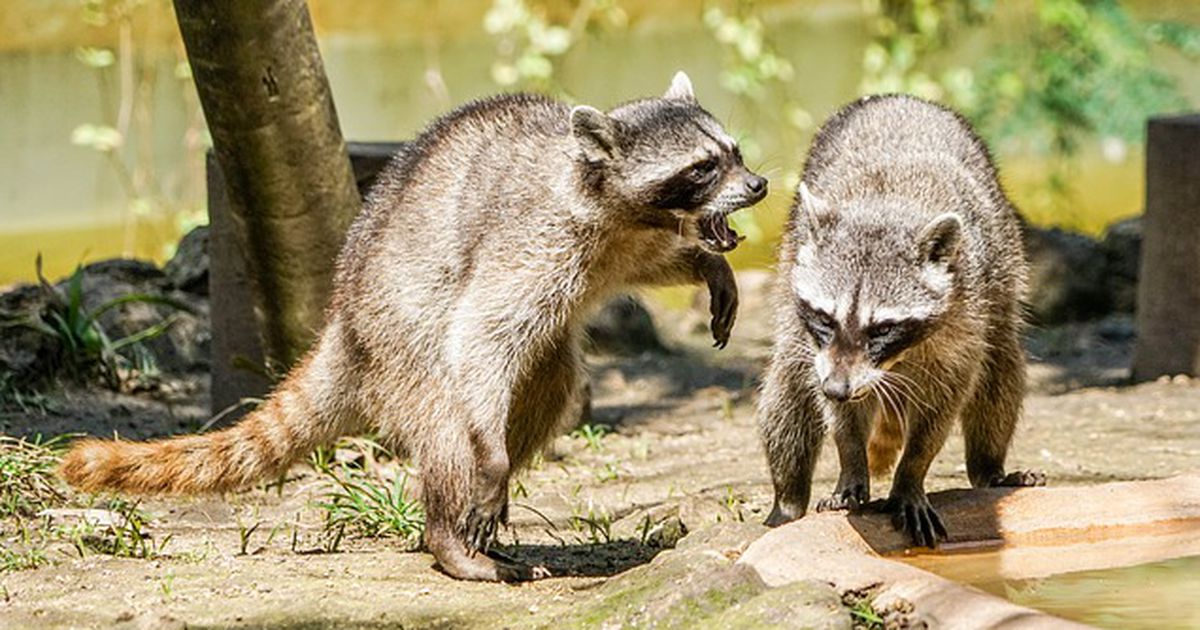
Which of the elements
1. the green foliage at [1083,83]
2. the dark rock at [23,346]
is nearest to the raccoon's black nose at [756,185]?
the dark rock at [23,346]

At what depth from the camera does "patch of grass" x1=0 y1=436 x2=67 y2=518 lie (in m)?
5.61

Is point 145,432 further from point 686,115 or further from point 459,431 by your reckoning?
point 686,115

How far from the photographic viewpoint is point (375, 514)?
19.1 ft

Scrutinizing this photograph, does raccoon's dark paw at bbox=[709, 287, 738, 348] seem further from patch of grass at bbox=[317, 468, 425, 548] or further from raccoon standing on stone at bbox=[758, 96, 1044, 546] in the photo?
patch of grass at bbox=[317, 468, 425, 548]

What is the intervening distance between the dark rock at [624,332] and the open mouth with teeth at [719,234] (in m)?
4.06

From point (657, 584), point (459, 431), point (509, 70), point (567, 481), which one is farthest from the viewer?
point (509, 70)

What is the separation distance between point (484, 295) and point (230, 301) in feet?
7.00

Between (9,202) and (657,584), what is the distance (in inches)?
274

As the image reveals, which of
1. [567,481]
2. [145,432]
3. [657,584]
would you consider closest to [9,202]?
[145,432]

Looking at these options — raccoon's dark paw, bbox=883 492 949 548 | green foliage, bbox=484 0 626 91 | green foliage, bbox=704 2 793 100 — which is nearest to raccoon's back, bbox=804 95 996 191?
raccoon's dark paw, bbox=883 492 949 548

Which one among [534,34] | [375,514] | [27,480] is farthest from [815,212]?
[534,34]

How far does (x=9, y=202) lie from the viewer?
10.3 metres

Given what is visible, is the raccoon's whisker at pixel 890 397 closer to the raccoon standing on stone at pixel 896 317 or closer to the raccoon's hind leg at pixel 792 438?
the raccoon standing on stone at pixel 896 317

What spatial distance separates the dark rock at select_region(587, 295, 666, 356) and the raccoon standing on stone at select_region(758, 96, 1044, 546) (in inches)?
140
